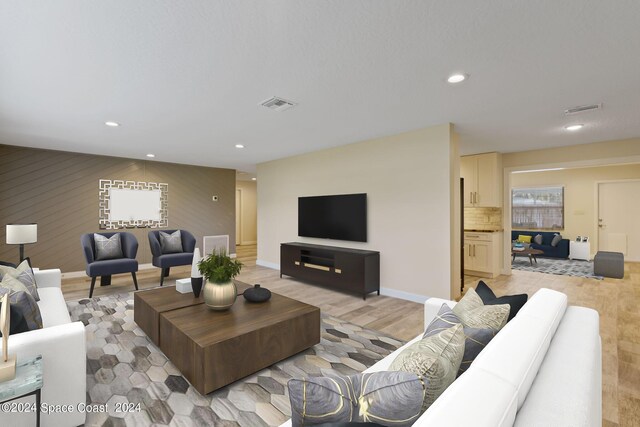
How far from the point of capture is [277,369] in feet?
7.57

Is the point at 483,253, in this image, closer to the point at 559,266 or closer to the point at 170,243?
the point at 559,266

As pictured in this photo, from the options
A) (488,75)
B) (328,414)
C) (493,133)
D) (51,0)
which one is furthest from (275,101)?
(493,133)

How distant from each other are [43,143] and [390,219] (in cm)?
575

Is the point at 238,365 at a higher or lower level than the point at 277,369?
higher

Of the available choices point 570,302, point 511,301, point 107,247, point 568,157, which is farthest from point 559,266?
point 107,247

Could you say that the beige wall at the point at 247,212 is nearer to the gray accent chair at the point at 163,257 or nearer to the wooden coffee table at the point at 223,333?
the gray accent chair at the point at 163,257

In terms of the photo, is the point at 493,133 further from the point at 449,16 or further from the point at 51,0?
the point at 51,0

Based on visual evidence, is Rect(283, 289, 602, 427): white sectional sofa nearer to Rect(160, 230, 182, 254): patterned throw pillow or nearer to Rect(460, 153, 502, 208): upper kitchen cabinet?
Rect(460, 153, 502, 208): upper kitchen cabinet

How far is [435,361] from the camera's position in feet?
2.98

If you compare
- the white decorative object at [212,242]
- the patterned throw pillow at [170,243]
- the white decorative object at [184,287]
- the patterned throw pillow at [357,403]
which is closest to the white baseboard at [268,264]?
the white decorative object at [212,242]

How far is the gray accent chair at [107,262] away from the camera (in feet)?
13.8

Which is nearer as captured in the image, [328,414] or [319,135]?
[328,414]

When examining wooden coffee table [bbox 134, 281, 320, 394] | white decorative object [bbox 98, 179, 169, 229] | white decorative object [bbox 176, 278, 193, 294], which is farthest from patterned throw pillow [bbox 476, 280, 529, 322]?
white decorative object [bbox 98, 179, 169, 229]

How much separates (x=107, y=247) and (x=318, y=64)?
4393 mm
